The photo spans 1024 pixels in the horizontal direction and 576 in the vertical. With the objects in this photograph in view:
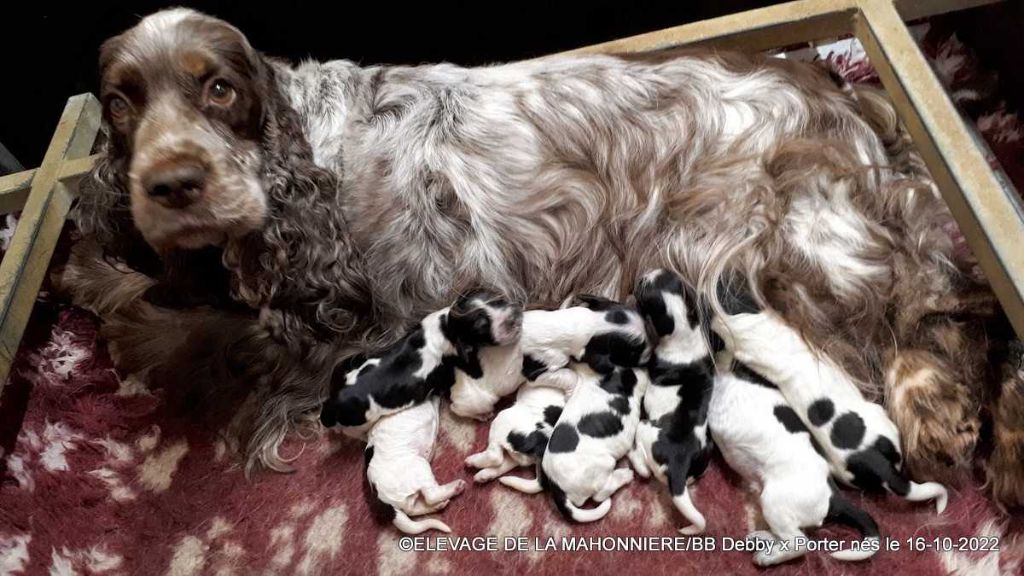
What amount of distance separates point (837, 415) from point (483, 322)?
0.80m

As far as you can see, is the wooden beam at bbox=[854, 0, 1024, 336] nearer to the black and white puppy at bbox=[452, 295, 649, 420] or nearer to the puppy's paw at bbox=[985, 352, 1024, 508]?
the puppy's paw at bbox=[985, 352, 1024, 508]

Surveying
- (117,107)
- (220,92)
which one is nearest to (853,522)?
(220,92)

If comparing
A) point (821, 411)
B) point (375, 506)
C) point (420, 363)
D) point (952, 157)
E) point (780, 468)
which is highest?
point (952, 157)

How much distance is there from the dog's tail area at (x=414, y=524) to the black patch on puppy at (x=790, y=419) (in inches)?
31.9

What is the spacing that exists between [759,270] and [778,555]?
66 centimetres

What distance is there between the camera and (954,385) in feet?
5.66

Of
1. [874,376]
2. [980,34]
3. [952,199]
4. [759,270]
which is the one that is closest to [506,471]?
[759,270]

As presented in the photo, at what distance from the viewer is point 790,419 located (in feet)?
5.53

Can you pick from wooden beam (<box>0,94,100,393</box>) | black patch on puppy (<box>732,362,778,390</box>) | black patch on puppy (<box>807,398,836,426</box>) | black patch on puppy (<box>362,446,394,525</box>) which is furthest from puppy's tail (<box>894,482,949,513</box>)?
wooden beam (<box>0,94,100,393</box>)

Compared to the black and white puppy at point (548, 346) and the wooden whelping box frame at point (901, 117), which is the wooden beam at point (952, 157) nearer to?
the wooden whelping box frame at point (901, 117)

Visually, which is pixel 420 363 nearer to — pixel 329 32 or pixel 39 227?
pixel 39 227

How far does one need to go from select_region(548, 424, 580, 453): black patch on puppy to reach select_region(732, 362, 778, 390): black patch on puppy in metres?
0.41

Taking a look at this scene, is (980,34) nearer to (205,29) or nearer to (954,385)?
(954,385)

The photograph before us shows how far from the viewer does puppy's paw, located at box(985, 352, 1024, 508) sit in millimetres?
1656
